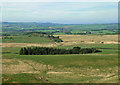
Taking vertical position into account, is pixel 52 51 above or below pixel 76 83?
above

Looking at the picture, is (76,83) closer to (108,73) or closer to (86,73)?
(86,73)

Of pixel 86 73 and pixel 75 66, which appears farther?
pixel 75 66

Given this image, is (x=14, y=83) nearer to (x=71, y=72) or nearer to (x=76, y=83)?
(x=76, y=83)

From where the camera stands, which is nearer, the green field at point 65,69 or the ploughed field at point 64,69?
the green field at point 65,69

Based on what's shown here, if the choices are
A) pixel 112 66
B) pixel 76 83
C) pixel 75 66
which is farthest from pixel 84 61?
pixel 76 83

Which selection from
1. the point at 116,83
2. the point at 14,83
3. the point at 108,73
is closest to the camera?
the point at 14,83

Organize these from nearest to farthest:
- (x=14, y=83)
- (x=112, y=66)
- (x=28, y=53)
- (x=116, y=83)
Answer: (x=14, y=83) < (x=116, y=83) < (x=112, y=66) < (x=28, y=53)

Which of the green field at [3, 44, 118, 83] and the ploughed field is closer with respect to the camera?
the green field at [3, 44, 118, 83]

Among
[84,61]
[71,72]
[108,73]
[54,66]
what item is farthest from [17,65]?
[108,73]

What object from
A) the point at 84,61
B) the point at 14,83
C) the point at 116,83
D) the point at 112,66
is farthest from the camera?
the point at 84,61
